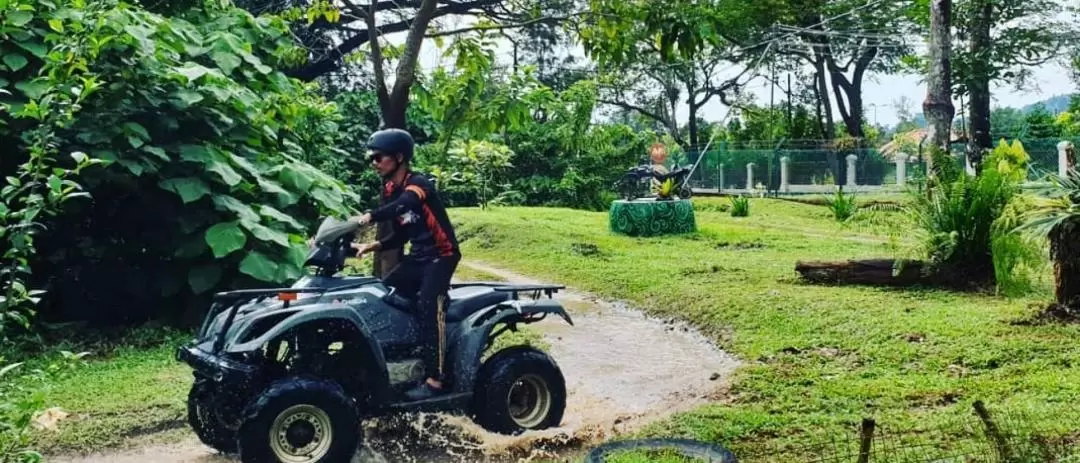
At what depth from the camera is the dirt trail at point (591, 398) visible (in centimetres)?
509

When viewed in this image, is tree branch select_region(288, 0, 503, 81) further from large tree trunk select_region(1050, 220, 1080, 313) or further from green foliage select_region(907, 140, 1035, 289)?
large tree trunk select_region(1050, 220, 1080, 313)

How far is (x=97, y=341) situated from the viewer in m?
8.05

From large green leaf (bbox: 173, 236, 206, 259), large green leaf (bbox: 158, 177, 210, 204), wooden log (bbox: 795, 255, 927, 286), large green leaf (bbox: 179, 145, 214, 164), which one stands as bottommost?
wooden log (bbox: 795, 255, 927, 286)

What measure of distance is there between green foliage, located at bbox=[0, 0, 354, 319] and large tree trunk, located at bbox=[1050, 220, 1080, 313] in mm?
5809

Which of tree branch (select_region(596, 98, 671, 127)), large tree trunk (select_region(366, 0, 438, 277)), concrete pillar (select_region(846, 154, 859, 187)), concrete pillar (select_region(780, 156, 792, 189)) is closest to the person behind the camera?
large tree trunk (select_region(366, 0, 438, 277))

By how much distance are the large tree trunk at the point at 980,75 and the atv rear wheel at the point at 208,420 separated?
1001 inches

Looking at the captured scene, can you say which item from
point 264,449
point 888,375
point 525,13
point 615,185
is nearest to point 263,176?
point 525,13

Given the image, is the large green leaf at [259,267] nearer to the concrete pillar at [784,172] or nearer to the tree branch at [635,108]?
the concrete pillar at [784,172]

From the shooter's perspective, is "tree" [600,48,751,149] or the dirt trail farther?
"tree" [600,48,751,149]

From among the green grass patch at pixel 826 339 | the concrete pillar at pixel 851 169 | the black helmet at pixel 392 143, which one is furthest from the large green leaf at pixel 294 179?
the concrete pillar at pixel 851 169

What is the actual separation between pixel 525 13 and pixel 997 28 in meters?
24.9

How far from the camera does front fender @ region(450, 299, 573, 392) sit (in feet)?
16.6

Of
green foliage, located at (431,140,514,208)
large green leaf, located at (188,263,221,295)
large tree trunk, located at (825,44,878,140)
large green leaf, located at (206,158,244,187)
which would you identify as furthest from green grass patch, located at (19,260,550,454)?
large tree trunk, located at (825,44,878,140)

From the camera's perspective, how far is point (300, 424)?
4551 millimetres
